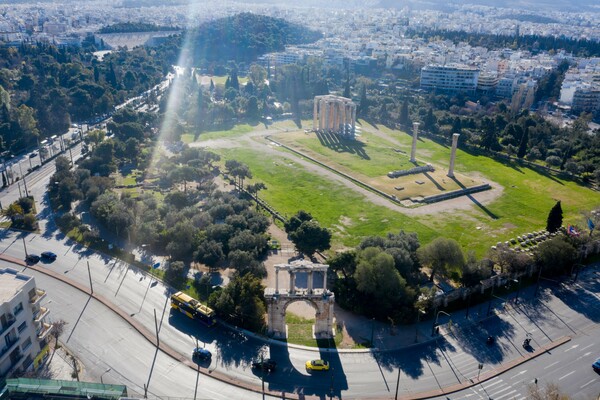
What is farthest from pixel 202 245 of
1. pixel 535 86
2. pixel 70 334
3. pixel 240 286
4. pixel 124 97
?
pixel 535 86

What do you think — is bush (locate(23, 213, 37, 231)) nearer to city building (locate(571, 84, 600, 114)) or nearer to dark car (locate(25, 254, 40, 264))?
dark car (locate(25, 254, 40, 264))

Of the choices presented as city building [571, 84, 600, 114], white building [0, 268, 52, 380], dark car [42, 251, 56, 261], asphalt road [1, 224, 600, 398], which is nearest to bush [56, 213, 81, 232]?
dark car [42, 251, 56, 261]

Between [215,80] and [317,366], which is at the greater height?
[317,366]

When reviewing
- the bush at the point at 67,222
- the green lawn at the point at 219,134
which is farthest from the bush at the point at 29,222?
the green lawn at the point at 219,134

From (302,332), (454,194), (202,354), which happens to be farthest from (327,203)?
(202,354)

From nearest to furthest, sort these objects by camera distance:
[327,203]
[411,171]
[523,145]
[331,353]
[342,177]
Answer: [331,353] → [327,203] → [342,177] → [411,171] → [523,145]

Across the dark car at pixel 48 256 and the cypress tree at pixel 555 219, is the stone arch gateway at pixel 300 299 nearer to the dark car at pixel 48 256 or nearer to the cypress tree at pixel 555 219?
the dark car at pixel 48 256

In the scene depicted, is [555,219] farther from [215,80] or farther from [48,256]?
[215,80]

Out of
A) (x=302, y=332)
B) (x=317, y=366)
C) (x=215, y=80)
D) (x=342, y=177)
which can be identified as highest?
(x=317, y=366)
